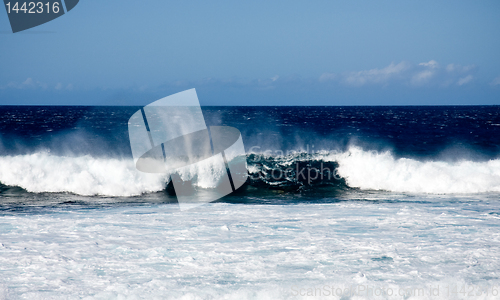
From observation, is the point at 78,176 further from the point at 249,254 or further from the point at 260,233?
the point at 249,254

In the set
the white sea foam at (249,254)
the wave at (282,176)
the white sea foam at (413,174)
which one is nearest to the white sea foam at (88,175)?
the wave at (282,176)

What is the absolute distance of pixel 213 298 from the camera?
405cm

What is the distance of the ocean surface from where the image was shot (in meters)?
4.36

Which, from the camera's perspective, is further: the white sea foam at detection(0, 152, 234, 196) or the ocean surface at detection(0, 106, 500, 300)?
the white sea foam at detection(0, 152, 234, 196)

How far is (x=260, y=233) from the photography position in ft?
20.9

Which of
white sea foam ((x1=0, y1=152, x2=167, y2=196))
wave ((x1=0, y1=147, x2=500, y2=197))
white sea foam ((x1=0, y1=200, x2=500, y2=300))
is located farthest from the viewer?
wave ((x1=0, y1=147, x2=500, y2=197))

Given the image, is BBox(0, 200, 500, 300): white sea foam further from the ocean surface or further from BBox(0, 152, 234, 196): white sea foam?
BBox(0, 152, 234, 196): white sea foam

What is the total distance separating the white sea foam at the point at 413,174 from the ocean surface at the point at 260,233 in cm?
5

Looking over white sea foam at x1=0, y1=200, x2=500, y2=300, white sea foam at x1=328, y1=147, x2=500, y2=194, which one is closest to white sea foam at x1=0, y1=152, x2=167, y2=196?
white sea foam at x1=0, y1=200, x2=500, y2=300

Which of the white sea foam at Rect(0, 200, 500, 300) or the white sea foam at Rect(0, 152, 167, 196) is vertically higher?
the white sea foam at Rect(0, 152, 167, 196)

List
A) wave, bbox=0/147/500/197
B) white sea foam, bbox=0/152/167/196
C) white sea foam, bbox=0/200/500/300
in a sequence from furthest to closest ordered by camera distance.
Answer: wave, bbox=0/147/500/197 → white sea foam, bbox=0/152/167/196 → white sea foam, bbox=0/200/500/300

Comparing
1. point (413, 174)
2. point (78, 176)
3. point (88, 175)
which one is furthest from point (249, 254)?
point (413, 174)

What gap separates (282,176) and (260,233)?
6.78 meters

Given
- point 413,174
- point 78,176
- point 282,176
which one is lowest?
point 282,176
